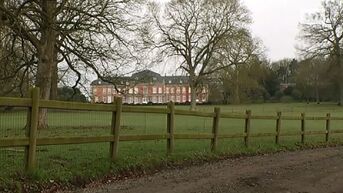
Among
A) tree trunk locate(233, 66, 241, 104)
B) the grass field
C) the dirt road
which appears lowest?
the dirt road

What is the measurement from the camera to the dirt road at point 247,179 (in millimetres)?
9047

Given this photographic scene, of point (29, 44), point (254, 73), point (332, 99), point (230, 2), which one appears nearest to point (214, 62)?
point (230, 2)

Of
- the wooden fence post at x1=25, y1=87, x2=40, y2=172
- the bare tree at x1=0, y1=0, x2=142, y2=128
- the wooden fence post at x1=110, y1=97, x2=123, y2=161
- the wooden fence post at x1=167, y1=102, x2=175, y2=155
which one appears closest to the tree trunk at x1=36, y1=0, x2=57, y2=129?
the bare tree at x1=0, y1=0, x2=142, y2=128

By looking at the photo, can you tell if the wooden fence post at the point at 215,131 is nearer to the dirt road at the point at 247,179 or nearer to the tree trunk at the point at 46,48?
the dirt road at the point at 247,179

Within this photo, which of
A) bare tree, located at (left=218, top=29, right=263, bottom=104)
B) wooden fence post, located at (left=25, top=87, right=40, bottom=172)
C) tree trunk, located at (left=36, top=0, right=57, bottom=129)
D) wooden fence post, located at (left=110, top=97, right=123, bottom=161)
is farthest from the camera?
bare tree, located at (left=218, top=29, right=263, bottom=104)

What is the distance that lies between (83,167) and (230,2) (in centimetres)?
5002

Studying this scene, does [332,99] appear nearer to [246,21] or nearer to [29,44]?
[246,21]

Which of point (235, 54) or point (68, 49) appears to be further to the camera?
point (235, 54)

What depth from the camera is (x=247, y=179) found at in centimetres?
1034

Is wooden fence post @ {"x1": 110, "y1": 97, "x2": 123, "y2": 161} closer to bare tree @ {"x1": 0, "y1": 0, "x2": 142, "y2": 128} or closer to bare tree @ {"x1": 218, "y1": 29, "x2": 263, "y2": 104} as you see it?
bare tree @ {"x1": 0, "y1": 0, "x2": 142, "y2": 128}

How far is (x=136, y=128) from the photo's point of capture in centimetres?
1444

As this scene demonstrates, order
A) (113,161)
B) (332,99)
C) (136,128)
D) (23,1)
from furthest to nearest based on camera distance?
(332,99) < (23,1) < (136,128) < (113,161)

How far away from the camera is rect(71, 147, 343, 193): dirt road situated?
9.05 m

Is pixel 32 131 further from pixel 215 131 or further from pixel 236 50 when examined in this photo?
pixel 236 50
